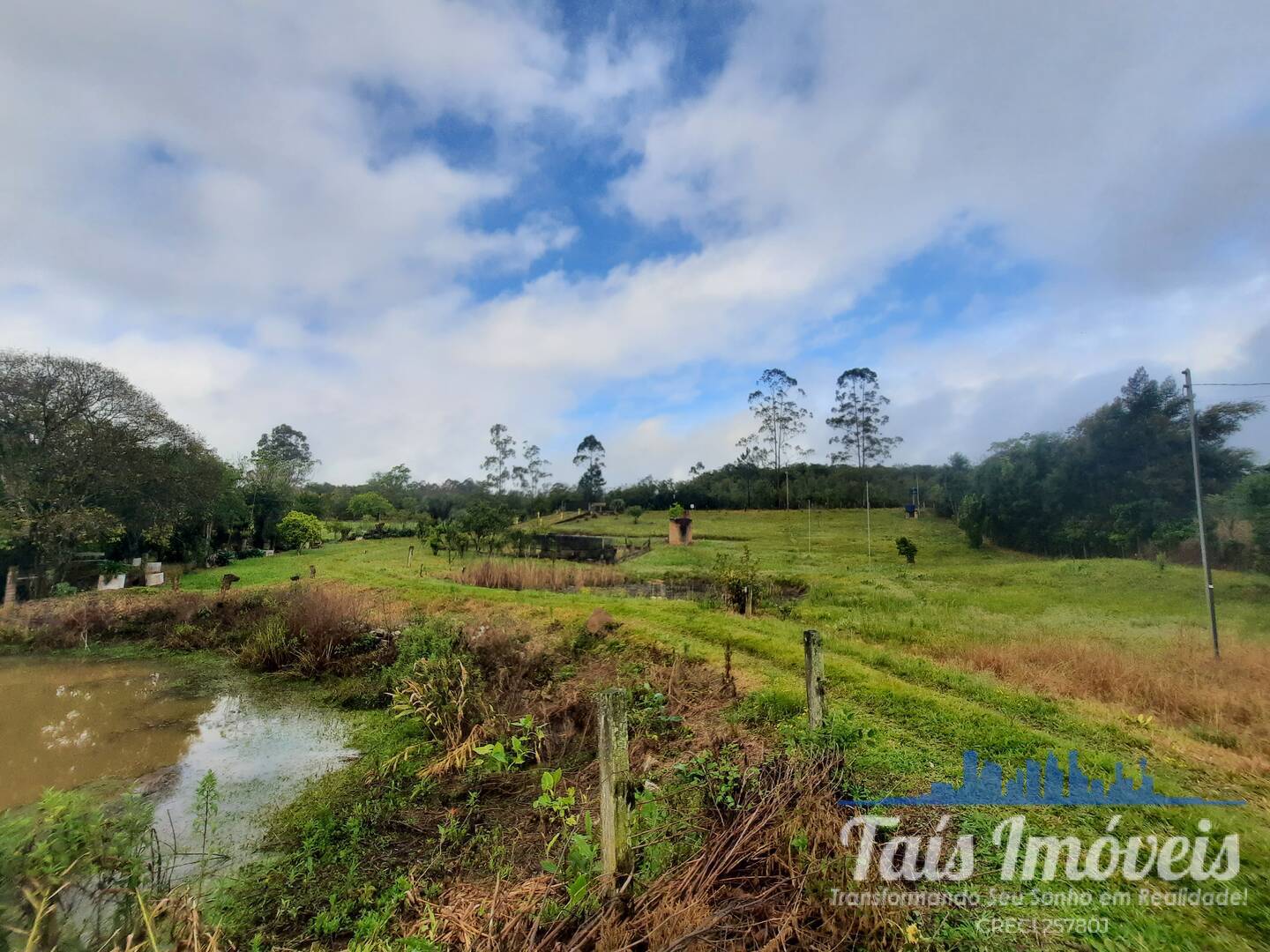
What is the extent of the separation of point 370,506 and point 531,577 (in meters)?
28.6

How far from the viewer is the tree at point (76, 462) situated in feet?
50.5

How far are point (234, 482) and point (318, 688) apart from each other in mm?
23663

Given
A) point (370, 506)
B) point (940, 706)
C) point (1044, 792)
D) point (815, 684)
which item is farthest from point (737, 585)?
point (370, 506)

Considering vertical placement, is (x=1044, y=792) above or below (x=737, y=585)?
below

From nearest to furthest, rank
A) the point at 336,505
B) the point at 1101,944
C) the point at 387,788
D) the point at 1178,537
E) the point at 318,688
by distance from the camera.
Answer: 1. the point at 1101,944
2. the point at 387,788
3. the point at 318,688
4. the point at 1178,537
5. the point at 336,505

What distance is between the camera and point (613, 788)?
2725mm

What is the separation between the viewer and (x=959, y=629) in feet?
32.7

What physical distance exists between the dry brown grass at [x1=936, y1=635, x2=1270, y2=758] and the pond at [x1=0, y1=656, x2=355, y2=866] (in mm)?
8313

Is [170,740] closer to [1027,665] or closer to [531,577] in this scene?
[531,577]

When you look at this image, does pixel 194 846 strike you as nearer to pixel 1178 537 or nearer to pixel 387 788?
pixel 387 788

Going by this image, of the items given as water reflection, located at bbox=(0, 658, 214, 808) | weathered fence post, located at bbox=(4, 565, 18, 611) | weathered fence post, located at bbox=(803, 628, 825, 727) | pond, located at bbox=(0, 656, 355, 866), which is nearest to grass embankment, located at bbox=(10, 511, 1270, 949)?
weathered fence post, located at bbox=(803, 628, 825, 727)

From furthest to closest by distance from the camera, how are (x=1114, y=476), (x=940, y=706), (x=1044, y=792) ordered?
(x=1114, y=476), (x=940, y=706), (x=1044, y=792)

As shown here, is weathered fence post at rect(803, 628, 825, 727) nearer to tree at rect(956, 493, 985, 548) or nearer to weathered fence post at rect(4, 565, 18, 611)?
weathered fence post at rect(4, 565, 18, 611)

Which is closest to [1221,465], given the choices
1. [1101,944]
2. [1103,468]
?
[1103,468]
